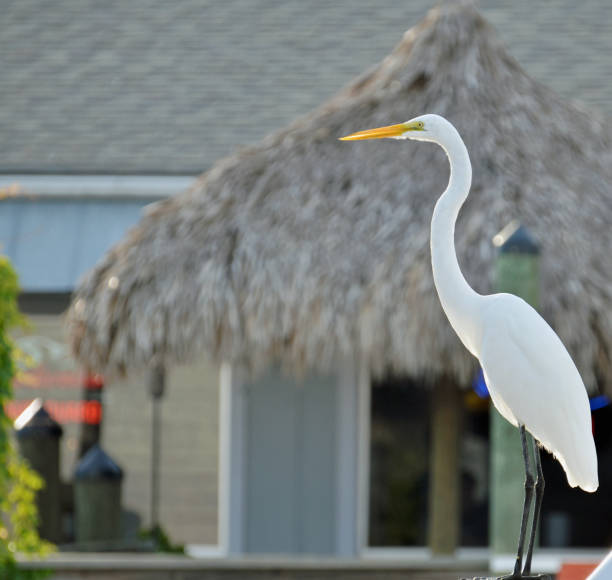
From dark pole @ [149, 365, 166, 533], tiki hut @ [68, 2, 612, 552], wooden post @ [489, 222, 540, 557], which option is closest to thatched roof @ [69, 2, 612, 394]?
tiki hut @ [68, 2, 612, 552]

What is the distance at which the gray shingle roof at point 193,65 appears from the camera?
10.9m

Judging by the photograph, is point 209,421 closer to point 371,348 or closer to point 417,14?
point 371,348

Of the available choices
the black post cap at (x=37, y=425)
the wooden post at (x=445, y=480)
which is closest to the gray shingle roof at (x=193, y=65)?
the black post cap at (x=37, y=425)

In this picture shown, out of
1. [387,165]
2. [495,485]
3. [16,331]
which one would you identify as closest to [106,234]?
[16,331]

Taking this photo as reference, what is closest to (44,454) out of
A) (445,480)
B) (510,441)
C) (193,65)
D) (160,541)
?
(160,541)

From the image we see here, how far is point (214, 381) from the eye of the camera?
10367 mm

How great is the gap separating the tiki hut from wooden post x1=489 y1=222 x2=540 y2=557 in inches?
33.1

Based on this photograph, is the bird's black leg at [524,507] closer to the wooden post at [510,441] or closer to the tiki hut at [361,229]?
the wooden post at [510,441]

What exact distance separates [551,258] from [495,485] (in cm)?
137

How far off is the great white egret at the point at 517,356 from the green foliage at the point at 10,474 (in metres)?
4.32

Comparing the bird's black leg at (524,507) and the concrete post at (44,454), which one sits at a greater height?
the concrete post at (44,454)

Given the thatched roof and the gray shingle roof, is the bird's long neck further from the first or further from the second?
the gray shingle roof

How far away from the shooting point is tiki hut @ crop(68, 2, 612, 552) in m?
7.69

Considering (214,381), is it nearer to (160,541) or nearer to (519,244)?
(160,541)
